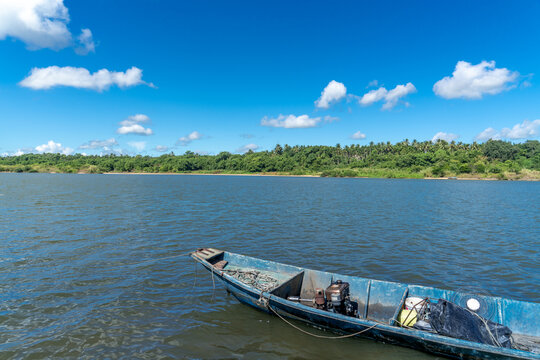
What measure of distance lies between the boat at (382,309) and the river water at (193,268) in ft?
1.85

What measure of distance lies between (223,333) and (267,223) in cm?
1582

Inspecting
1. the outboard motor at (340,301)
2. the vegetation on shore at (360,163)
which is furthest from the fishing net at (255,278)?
the vegetation on shore at (360,163)

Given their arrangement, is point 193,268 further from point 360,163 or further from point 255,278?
point 360,163

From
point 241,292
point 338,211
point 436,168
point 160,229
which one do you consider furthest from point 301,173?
point 241,292

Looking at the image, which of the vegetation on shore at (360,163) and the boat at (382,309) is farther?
the vegetation on shore at (360,163)

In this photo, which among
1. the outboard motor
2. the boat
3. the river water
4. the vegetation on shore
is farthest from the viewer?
the vegetation on shore

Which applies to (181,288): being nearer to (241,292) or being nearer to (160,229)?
(241,292)

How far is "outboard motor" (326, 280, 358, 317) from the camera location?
29.5 ft

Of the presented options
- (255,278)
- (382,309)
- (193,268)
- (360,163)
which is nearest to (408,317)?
(382,309)

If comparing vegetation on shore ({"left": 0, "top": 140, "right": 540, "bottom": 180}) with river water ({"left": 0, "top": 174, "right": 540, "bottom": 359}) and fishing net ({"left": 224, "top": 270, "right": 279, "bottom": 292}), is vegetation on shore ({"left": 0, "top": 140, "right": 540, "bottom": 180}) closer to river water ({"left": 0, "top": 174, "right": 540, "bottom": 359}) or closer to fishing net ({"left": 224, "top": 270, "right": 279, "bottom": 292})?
river water ({"left": 0, "top": 174, "right": 540, "bottom": 359})

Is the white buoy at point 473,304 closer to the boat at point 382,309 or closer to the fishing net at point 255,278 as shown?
the boat at point 382,309

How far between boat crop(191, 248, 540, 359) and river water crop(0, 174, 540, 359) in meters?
0.56

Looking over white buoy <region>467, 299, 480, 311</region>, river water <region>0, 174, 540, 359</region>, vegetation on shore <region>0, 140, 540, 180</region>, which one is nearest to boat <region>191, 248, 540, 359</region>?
white buoy <region>467, 299, 480, 311</region>

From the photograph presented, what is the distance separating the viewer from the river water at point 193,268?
8.45 meters
